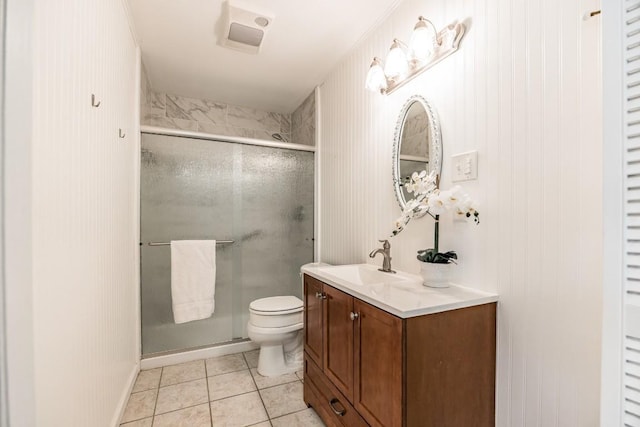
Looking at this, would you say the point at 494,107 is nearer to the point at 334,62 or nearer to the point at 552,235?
the point at 552,235

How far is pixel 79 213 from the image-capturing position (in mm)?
1084

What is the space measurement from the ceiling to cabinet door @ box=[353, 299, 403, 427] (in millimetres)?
1698

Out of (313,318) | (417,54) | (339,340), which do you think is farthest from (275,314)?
(417,54)

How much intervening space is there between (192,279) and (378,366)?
70.1 inches

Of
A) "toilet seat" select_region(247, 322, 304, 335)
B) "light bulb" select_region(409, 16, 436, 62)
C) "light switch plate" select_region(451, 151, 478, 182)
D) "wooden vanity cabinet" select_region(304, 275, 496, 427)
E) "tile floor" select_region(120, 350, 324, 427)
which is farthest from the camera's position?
"toilet seat" select_region(247, 322, 304, 335)

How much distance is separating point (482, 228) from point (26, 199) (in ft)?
4.76

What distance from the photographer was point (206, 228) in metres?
2.46

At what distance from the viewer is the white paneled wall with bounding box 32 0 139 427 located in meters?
0.82

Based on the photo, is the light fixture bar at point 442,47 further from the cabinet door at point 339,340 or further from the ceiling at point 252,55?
the cabinet door at point 339,340

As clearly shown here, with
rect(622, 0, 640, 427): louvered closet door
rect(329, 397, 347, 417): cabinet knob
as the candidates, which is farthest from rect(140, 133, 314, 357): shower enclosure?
rect(622, 0, 640, 427): louvered closet door

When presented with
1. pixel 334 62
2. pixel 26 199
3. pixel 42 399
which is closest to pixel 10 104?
pixel 26 199

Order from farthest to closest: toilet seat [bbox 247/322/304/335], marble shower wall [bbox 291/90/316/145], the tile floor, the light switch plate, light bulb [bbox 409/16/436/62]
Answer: marble shower wall [bbox 291/90/316/145] → toilet seat [bbox 247/322/304/335] → the tile floor → light bulb [bbox 409/16/436/62] → the light switch plate

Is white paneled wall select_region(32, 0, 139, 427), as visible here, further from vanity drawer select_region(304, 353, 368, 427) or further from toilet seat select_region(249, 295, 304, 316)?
vanity drawer select_region(304, 353, 368, 427)

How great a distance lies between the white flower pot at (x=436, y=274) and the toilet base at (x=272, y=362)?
1361 millimetres
